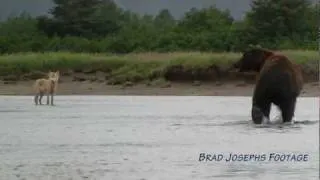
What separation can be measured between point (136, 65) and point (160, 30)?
588 mm

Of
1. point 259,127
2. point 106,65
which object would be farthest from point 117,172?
point 106,65

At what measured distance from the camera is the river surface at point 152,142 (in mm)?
6082

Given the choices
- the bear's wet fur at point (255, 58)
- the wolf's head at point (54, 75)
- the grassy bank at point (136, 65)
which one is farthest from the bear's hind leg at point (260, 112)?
the wolf's head at point (54, 75)

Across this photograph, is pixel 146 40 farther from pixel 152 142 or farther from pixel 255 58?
pixel 152 142

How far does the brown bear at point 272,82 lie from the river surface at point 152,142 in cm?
18

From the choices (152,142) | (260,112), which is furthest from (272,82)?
(152,142)

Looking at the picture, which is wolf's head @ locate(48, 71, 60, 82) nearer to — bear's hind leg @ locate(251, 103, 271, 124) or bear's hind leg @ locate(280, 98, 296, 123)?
bear's hind leg @ locate(251, 103, 271, 124)

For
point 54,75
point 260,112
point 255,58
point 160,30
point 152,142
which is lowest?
point 152,142

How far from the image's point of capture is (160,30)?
1315cm

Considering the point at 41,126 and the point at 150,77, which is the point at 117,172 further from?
the point at 150,77

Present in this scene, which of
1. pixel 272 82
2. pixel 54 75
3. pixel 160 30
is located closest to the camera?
pixel 272 82

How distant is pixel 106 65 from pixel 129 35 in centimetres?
133

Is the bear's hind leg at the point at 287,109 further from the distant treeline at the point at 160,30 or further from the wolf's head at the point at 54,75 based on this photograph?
the wolf's head at the point at 54,75

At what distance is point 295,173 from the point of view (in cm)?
589
